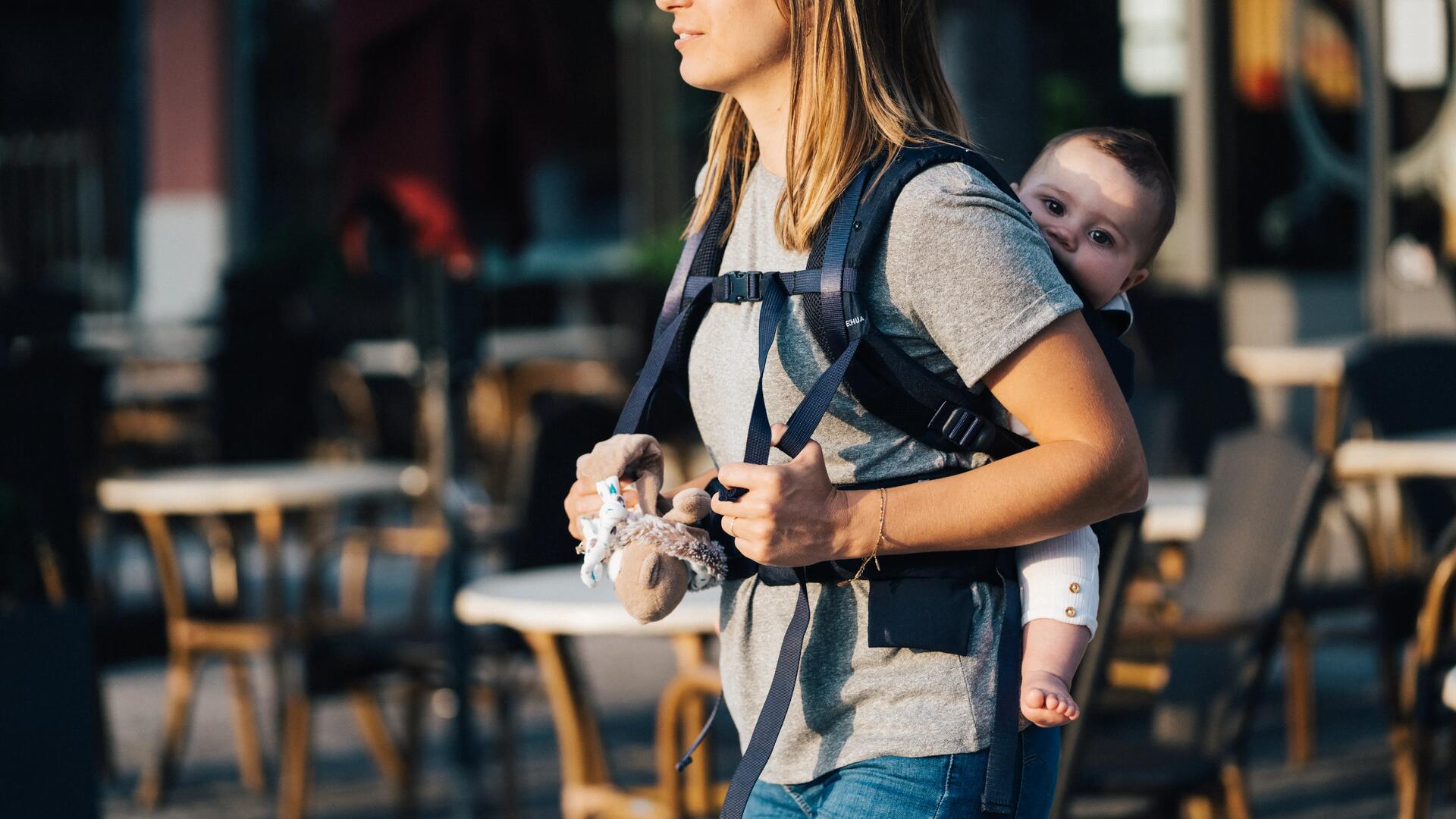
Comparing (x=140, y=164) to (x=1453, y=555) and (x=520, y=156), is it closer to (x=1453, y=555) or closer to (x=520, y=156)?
(x=520, y=156)

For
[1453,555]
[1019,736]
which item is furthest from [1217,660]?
[1019,736]

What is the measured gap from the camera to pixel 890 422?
1.72 metres

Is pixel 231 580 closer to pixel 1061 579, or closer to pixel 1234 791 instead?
pixel 1234 791

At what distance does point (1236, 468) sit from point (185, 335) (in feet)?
31.7

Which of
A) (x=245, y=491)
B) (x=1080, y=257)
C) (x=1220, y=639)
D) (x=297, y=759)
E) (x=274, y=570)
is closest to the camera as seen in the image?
(x=1080, y=257)

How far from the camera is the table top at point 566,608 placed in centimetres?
334

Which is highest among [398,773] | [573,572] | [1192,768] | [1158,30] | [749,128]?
[1158,30]

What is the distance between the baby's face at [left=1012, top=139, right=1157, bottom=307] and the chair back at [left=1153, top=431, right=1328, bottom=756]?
1.86 m

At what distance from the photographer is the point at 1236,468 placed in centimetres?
401

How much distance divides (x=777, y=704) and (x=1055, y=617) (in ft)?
0.88

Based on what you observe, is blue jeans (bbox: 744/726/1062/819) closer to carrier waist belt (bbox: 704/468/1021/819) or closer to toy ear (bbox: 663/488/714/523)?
carrier waist belt (bbox: 704/468/1021/819)

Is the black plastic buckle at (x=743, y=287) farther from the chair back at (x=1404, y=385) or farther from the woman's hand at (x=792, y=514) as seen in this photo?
the chair back at (x=1404, y=385)

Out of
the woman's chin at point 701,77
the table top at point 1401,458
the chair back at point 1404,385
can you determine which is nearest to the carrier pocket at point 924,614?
the woman's chin at point 701,77

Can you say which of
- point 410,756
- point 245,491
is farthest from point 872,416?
point 245,491
